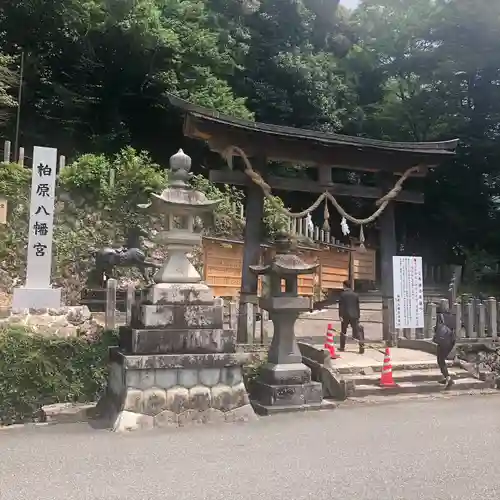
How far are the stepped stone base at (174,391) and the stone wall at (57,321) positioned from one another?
144 centimetres

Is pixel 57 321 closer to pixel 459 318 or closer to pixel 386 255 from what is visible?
pixel 386 255

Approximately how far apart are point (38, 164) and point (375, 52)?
25375 millimetres

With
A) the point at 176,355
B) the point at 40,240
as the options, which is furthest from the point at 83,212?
the point at 176,355

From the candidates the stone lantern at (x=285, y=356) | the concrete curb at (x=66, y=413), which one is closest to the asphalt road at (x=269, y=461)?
the concrete curb at (x=66, y=413)

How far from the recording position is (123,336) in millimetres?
8258

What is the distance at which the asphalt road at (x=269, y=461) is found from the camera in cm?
501

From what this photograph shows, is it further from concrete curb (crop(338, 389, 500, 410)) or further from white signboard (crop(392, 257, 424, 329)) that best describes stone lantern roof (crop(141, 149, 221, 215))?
white signboard (crop(392, 257, 424, 329))

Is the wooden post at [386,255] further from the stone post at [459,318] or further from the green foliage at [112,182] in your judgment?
the green foliage at [112,182]

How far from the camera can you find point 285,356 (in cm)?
916

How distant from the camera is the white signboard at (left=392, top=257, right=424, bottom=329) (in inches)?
485

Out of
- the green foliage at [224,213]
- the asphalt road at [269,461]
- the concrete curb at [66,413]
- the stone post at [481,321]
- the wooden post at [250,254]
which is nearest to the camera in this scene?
the asphalt road at [269,461]

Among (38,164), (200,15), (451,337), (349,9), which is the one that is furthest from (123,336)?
(349,9)

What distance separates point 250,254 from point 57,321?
167 inches

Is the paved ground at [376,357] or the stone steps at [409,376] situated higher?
the paved ground at [376,357]
